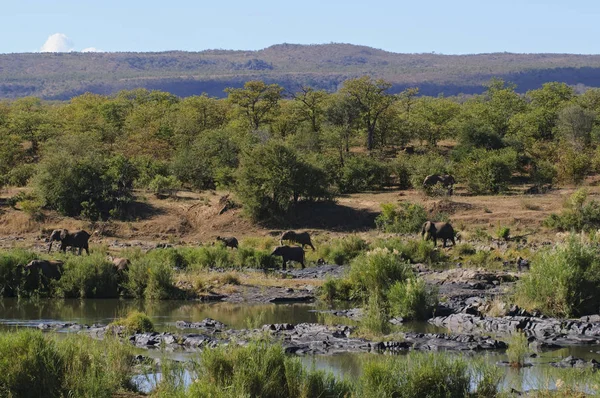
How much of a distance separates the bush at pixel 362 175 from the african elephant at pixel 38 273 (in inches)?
976

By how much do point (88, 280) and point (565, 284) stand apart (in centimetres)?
1362

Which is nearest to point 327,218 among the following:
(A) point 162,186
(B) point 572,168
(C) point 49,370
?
→ (A) point 162,186

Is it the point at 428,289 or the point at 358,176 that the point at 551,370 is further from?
the point at 358,176

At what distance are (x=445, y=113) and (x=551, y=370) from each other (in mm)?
57749

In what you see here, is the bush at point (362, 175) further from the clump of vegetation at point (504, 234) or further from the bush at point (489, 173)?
the clump of vegetation at point (504, 234)

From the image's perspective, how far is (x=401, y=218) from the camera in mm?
41156

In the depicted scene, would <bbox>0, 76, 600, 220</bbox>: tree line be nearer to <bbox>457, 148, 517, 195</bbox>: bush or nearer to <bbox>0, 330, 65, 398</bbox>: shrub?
<bbox>457, 148, 517, 195</bbox>: bush

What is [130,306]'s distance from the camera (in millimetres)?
25359

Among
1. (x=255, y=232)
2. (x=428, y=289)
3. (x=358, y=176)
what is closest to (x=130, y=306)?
(x=428, y=289)

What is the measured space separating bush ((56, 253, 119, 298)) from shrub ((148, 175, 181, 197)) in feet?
63.3

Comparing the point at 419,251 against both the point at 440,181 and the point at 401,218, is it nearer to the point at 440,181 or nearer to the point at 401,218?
the point at 401,218

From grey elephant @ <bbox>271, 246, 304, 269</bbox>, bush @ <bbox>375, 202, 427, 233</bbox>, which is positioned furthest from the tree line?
grey elephant @ <bbox>271, 246, 304, 269</bbox>

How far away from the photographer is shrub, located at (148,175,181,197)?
4681 cm

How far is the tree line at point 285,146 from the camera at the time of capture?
44062 mm
